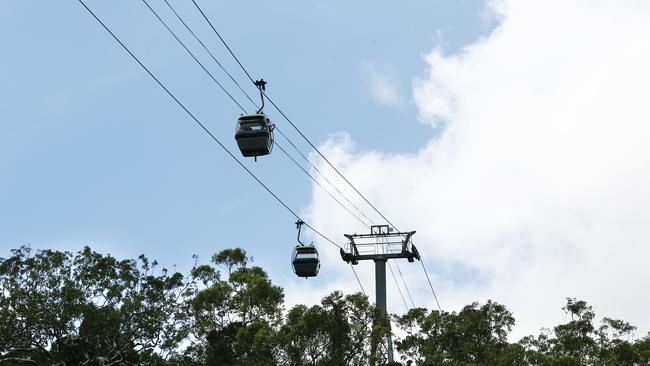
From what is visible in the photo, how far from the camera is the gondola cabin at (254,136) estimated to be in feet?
68.6

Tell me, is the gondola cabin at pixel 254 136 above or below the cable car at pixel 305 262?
below

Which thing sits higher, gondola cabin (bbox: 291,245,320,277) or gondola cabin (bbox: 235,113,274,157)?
gondola cabin (bbox: 291,245,320,277)

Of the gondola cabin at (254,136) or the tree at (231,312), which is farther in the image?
the tree at (231,312)

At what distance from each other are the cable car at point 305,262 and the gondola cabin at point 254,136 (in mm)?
11534

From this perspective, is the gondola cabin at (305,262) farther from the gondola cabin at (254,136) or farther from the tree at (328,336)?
the gondola cabin at (254,136)

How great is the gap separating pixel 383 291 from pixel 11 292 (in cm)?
1763

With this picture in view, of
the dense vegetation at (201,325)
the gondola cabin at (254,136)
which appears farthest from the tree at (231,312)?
the gondola cabin at (254,136)

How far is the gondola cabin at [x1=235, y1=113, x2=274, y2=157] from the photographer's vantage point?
20922 millimetres

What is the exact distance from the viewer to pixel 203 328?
39.9 m

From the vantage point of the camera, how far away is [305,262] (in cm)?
3222

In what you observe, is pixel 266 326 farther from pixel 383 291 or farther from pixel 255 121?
pixel 255 121

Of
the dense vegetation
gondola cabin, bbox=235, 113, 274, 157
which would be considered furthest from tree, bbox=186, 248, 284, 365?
gondola cabin, bbox=235, 113, 274, 157

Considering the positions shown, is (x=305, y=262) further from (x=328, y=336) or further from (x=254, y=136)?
(x=254, y=136)

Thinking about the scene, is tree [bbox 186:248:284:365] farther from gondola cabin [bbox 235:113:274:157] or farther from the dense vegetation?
gondola cabin [bbox 235:113:274:157]
